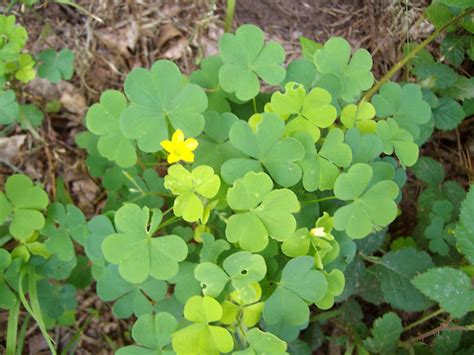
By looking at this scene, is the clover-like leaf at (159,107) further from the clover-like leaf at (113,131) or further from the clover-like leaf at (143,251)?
the clover-like leaf at (143,251)

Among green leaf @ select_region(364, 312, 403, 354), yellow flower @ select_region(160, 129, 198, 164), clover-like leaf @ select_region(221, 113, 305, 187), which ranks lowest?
green leaf @ select_region(364, 312, 403, 354)

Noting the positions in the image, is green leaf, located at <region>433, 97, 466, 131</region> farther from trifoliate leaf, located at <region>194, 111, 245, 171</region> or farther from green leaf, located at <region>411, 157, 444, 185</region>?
trifoliate leaf, located at <region>194, 111, 245, 171</region>

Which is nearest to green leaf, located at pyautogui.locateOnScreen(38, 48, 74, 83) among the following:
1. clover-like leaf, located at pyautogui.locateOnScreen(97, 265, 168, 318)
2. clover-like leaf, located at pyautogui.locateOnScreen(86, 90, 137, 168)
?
clover-like leaf, located at pyautogui.locateOnScreen(86, 90, 137, 168)

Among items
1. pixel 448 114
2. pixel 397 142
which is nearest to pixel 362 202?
pixel 397 142

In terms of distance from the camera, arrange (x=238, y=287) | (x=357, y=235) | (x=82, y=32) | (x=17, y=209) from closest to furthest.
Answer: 1. (x=238, y=287)
2. (x=357, y=235)
3. (x=17, y=209)
4. (x=82, y=32)

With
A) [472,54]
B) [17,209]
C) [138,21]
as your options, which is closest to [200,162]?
[17,209]

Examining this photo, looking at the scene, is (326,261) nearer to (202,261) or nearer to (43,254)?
(202,261)

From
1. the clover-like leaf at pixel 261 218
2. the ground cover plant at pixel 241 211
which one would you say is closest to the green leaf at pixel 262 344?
the ground cover plant at pixel 241 211
